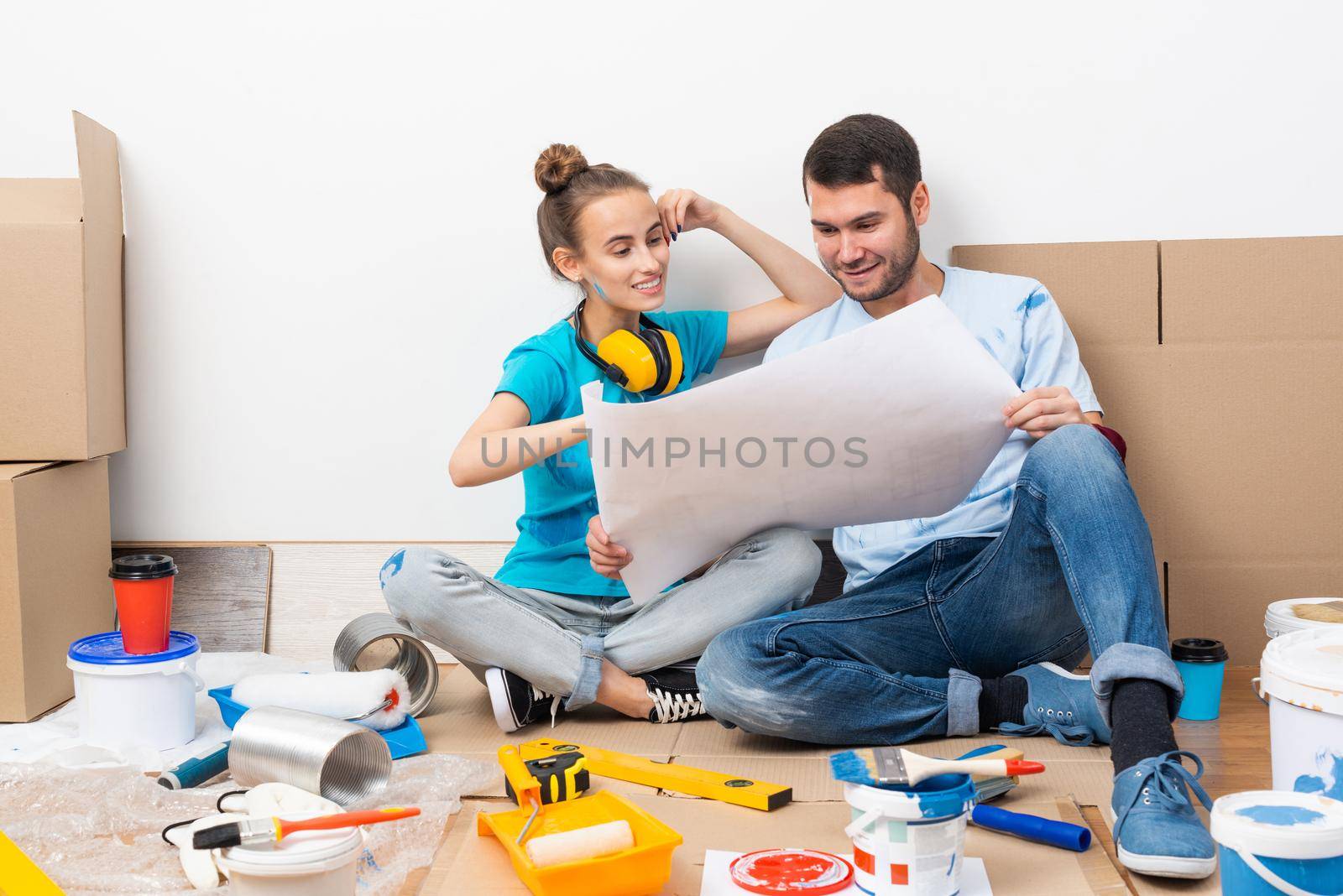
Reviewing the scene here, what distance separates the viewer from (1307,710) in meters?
1.04

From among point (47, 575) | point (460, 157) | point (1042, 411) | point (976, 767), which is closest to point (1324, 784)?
point (976, 767)

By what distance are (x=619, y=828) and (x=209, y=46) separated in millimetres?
1447

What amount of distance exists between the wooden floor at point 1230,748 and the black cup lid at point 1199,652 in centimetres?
8

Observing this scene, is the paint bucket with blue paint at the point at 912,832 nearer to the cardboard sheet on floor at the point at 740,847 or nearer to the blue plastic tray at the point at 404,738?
the cardboard sheet on floor at the point at 740,847

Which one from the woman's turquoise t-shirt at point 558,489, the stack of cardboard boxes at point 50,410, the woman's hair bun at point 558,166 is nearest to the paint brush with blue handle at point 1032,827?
the woman's turquoise t-shirt at point 558,489

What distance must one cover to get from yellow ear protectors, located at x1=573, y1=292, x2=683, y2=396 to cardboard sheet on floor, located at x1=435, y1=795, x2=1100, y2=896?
1.93ft

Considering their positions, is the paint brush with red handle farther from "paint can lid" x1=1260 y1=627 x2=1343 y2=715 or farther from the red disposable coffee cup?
"paint can lid" x1=1260 y1=627 x2=1343 y2=715

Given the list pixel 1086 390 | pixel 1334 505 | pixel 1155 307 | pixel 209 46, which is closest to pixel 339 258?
pixel 209 46

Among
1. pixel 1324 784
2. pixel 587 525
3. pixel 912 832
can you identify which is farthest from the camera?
pixel 587 525

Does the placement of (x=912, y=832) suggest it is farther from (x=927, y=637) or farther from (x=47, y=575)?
(x=47, y=575)

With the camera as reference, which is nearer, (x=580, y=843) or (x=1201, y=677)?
(x=580, y=843)

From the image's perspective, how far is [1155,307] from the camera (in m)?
1.77

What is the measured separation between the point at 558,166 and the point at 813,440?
57cm

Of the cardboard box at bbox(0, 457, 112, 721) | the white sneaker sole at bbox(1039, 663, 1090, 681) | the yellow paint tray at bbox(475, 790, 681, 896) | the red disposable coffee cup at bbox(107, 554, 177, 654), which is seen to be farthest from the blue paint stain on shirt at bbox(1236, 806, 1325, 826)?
the cardboard box at bbox(0, 457, 112, 721)
